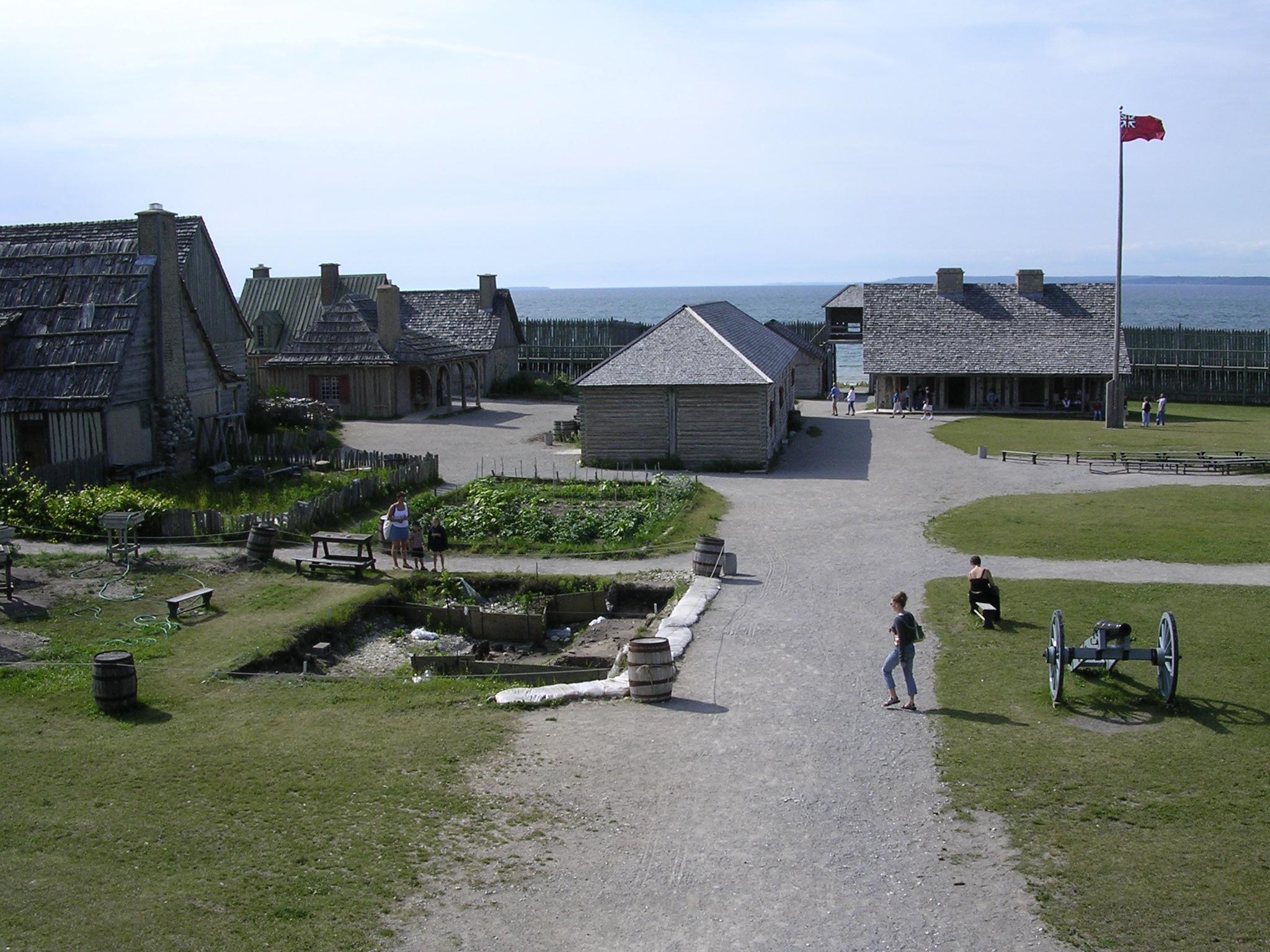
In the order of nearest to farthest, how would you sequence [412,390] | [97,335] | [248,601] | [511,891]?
1. [511,891]
2. [248,601]
3. [97,335]
4. [412,390]

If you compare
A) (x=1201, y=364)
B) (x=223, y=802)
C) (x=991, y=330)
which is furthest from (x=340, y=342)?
(x=1201, y=364)

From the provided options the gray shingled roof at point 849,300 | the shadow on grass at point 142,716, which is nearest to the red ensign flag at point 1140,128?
the gray shingled roof at point 849,300

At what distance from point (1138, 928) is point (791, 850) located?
9.65 ft

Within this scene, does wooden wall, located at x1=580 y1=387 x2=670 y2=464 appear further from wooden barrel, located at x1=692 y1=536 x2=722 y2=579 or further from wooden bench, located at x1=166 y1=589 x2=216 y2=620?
wooden bench, located at x1=166 y1=589 x2=216 y2=620

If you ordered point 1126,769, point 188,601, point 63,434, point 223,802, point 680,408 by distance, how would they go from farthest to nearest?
point 680,408, point 63,434, point 188,601, point 1126,769, point 223,802

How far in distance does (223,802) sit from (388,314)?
38.3m

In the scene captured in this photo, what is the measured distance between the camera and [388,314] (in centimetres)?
4875

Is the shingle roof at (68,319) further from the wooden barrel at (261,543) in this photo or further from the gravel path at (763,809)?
the gravel path at (763,809)

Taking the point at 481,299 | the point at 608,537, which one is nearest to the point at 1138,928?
the point at 608,537

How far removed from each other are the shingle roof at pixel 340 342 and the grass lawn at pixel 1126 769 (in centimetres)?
3321

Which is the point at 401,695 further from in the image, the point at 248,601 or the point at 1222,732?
the point at 1222,732

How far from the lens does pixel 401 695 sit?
16.1 m

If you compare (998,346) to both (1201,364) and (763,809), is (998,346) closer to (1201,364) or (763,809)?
(1201,364)

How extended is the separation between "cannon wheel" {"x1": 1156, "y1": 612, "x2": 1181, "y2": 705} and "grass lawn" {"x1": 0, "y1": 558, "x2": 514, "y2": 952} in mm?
7855
